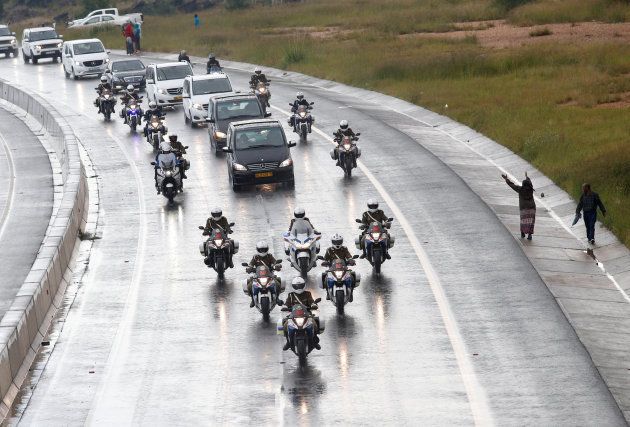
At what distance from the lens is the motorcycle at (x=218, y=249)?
83.1 feet

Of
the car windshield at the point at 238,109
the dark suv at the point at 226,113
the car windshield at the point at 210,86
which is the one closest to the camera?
the dark suv at the point at 226,113

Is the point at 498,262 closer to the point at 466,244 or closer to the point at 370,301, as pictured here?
the point at 466,244

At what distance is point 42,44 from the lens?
77.2m

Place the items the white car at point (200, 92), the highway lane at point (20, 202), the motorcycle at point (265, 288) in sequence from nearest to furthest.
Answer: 1. the motorcycle at point (265, 288)
2. the highway lane at point (20, 202)
3. the white car at point (200, 92)

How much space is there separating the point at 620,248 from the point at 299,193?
32.9 ft

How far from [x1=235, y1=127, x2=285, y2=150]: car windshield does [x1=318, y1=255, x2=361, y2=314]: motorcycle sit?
1319 cm

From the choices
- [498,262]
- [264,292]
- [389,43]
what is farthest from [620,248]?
[389,43]

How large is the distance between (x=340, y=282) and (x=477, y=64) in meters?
38.0

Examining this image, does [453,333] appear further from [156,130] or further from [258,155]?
[156,130]

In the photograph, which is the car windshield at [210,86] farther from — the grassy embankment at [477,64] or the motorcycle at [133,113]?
the grassy embankment at [477,64]

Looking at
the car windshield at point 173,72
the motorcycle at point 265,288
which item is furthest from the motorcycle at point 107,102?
the motorcycle at point 265,288

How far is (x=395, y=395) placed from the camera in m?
18.2

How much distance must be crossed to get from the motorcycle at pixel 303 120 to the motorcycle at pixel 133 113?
22.5 ft

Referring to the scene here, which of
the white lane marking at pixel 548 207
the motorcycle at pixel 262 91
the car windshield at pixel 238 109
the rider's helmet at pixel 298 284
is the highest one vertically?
the rider's helmet at pixel 298 284
